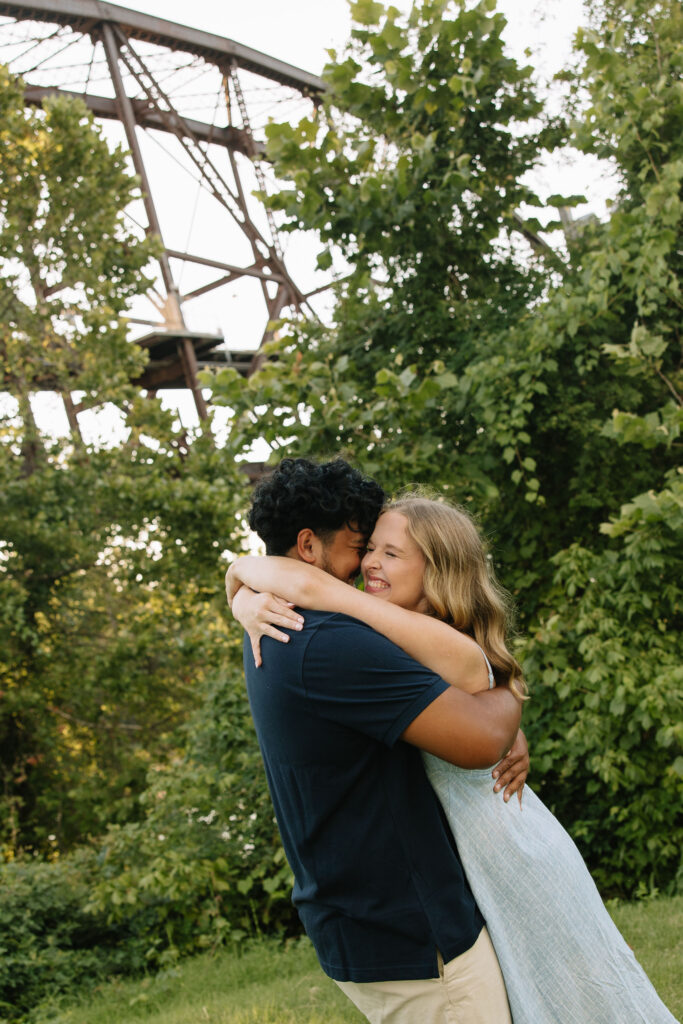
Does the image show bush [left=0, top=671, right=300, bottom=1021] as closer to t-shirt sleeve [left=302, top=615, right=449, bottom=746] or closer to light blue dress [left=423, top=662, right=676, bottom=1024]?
light blue dress [left=423, top=662, right=676, bottom=1024]

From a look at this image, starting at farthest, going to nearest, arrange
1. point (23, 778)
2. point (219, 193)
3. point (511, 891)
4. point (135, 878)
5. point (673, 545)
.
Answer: point (219, 193) → point (23, 778) → point (135, 878) → point (673, 545) → point (511, 891)

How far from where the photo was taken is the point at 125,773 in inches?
428

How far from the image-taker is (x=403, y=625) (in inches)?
67.4

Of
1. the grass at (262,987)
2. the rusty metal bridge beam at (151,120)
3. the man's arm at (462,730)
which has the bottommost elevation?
the grass at (262,987)

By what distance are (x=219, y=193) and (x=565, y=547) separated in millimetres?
13534

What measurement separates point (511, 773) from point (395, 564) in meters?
0.51

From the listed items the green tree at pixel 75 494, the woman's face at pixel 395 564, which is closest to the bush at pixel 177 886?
the green tree at pixel 75 494

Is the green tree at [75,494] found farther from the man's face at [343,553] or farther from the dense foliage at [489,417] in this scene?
the man's face at [343,553]

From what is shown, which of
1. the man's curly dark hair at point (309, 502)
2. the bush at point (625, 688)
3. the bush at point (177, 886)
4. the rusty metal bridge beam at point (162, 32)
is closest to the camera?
the man's curly dark hair at point (309, 502)

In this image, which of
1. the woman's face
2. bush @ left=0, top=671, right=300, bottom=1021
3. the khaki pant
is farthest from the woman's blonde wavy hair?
bush @ left=0, top=671, right=300, bottom=1021

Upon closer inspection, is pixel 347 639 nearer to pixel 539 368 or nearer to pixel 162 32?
pixel 539 368

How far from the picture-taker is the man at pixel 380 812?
5.24 feet

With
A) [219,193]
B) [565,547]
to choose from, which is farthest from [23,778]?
[219,193]

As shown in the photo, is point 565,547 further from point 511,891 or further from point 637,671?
point 511,891
